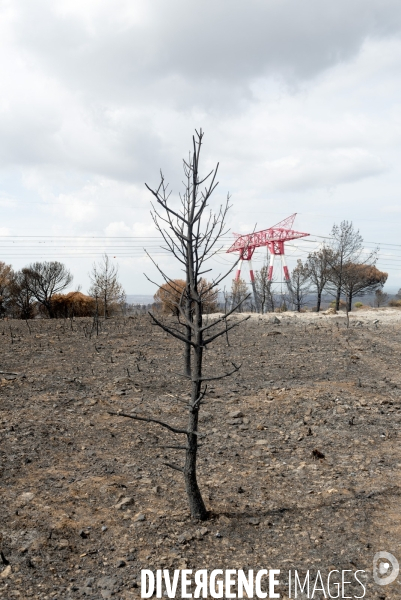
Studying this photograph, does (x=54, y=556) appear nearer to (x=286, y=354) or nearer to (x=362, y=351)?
(x=286, y=354)

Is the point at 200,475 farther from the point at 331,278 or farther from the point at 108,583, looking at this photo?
the point at 331,278

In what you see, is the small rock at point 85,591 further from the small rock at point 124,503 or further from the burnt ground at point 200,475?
the small rock at point 124,503

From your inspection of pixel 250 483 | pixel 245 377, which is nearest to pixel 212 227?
pixel 250 483

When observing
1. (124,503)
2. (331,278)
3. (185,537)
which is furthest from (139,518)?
(331,278)

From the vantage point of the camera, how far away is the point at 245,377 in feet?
36.1

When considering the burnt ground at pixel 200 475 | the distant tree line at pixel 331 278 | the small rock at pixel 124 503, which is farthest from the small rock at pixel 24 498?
the distant tree line at pixel 331 278

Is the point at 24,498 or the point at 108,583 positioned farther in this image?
the point at 24,498

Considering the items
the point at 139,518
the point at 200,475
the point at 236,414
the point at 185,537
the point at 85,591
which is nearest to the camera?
the point at 85,591

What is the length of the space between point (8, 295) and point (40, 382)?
3477cm

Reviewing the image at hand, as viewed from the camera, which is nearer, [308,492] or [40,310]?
[308,492]

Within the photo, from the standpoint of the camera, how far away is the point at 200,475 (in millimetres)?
5867

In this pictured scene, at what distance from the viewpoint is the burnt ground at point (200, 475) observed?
402cm

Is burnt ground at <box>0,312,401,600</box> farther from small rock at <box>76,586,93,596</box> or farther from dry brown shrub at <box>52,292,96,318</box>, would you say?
dry brown shrub at <box>52,292,96,318</box>

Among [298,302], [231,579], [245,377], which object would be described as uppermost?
[298,302]
